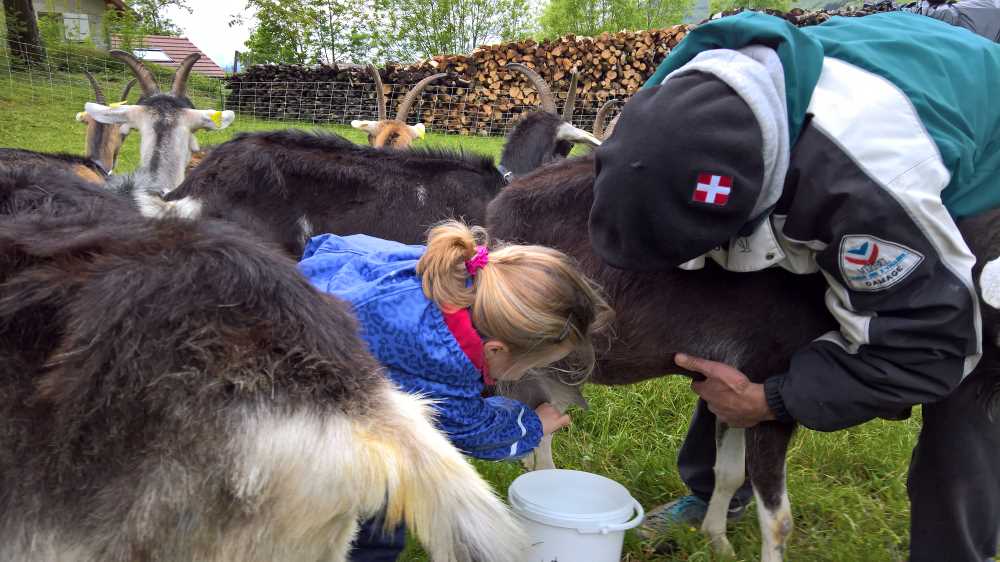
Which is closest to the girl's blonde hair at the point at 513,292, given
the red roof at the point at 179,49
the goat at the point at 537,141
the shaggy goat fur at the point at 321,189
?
the shaggy goat fur at the point at 321,189

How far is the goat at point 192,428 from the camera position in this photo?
104 centimetres

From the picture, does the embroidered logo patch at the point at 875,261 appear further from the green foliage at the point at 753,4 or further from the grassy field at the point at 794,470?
the green foliage at the point at 753,4

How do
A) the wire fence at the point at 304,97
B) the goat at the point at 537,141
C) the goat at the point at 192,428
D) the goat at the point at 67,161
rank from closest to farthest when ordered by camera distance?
the goat at the point at 192,428, the goat at the point at 67,161, the goat at the point at 537,141, the wire fence at the point at 304,97

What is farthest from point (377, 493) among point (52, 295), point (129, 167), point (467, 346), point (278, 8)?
point (278, 8)

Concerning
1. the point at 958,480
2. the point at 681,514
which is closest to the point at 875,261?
the point at 958,480

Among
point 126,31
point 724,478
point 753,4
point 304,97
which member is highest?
point 753,4

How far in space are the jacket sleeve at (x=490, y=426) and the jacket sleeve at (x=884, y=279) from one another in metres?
0.79

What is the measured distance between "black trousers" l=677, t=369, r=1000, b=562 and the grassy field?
50cm

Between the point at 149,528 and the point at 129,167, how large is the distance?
27.6 feet

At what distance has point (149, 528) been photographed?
3.41ft

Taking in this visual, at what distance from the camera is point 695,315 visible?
222 cm

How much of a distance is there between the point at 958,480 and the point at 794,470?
4.07 feet

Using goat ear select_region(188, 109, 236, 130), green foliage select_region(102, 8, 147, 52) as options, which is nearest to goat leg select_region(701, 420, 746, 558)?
goat ear select_region(188, 109, 236, 130)

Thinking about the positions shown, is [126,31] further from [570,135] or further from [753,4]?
[753,4]
